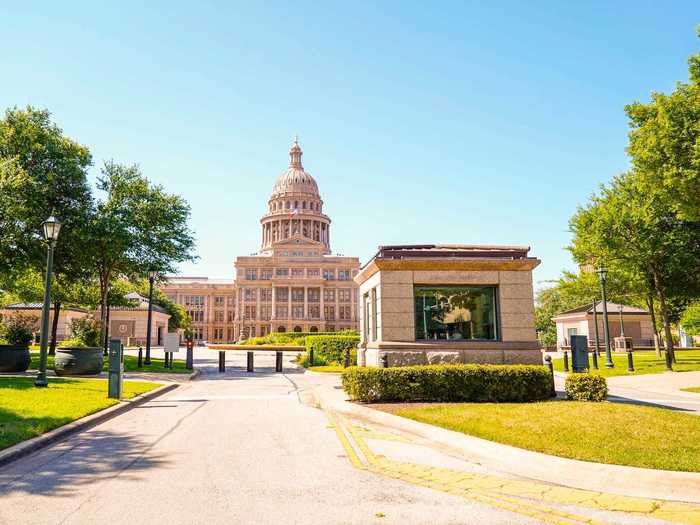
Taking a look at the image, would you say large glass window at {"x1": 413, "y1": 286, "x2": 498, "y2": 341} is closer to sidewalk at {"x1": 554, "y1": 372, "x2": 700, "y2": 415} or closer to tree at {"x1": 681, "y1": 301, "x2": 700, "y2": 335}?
sidewalk at {"x1": 554, "y1": 372, "x2": 700, "y2": 415}

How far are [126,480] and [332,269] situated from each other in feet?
390

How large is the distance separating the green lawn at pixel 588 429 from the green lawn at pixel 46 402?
7101 mm

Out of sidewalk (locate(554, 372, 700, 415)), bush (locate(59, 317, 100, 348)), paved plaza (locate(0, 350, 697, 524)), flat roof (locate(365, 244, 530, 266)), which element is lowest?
sidewalk (locate(554, 372, 700, 415))

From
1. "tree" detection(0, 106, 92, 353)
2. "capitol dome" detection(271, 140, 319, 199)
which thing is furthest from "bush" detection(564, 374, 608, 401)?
"capitol dome" detection(271, 140, 319, 199)

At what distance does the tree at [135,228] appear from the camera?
28.8 meters

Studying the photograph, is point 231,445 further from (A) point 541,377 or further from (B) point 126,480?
(A) point 541,377

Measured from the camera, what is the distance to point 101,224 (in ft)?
91.8

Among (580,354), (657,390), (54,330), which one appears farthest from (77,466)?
Answer: (54,330)

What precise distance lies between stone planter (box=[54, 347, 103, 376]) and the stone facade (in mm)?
12013

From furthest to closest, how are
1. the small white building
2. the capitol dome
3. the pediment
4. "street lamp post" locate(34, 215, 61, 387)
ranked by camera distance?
the capitol dome
the pediment
the small white building
"street lamp post" locate(34, 215, 61, 387)

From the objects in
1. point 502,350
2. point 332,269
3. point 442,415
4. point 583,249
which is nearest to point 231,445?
point 442,415

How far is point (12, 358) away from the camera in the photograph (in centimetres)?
2134

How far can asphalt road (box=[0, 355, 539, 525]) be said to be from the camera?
5504 millimetres

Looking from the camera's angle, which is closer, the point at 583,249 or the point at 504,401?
the point at 504,401
